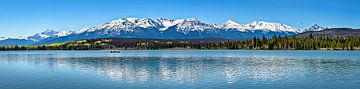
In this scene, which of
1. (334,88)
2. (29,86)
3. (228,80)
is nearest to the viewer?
(334,88)

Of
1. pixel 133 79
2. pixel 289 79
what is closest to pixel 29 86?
pixel 133 79

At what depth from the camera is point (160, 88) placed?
146ft

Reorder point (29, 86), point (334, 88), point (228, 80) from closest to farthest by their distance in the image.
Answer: point (334, 88) → point (29, 86) → point (228, 80)

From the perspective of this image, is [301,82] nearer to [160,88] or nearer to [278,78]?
[278,78]

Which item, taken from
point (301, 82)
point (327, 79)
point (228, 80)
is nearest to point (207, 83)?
point (228, 80)

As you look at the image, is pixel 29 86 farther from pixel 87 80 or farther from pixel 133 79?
pixel 133 79

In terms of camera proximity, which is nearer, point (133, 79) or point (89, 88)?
point (89, 88)

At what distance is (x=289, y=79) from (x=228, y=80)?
765cm

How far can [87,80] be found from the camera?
54.2 metres

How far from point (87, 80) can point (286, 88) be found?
950 inches

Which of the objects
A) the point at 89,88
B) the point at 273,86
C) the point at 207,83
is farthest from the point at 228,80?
the point at 89,88

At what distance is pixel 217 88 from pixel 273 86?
19.9 ft

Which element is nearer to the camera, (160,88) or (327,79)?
(160,88)

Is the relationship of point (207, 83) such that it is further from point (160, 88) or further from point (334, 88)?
point (334, 88)
